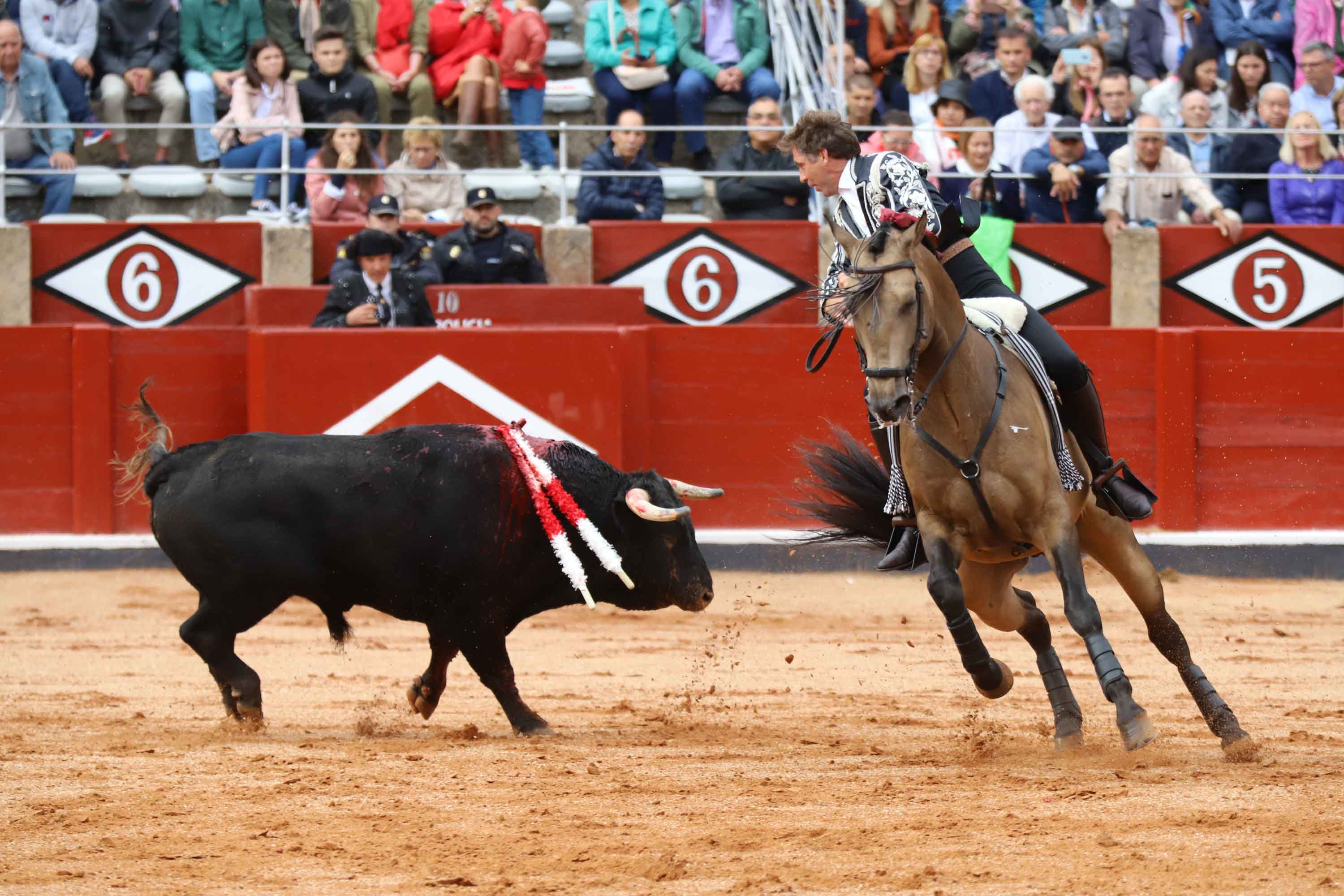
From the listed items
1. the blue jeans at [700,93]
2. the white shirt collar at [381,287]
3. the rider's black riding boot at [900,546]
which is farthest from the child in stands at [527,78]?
the rider's black riding boot at [900,546]

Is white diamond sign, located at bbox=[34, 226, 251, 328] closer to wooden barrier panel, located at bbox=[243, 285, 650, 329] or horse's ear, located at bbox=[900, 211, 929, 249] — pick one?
wooden barrier panel, located at bbox=[243, 285, 650, 329]

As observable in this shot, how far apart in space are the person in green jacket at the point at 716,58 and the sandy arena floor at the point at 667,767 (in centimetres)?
438

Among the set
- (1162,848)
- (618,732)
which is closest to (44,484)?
(618,732)

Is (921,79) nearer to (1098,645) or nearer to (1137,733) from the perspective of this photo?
(1098,645)

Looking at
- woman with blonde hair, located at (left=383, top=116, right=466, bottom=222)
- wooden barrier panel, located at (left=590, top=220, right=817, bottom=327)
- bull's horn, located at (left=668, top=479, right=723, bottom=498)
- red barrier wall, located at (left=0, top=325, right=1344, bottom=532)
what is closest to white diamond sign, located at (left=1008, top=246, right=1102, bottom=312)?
red barrier wall, located at (left=0, top=325, right=1344, bottom=532)

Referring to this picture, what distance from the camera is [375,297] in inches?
396

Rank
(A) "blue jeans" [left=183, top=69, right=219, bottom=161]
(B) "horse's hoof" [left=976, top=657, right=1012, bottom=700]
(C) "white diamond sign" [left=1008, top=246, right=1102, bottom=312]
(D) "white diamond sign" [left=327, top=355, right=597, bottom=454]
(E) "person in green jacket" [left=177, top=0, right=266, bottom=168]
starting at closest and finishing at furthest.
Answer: (B) "horse's hoof" [left=976, top=657, right=1012, bottom=700], (D) "white diamond sign" [left=327, top=355, right=597, bottom=454], (C) "white diamond sign" [left=1008, top=246, right=1102, bottom=312], (A) "blue jeans" [left=183, top=69, right=219, bottom=161], (E) "person in green jacket" [left=177, top=0, right=266, bottom=168]

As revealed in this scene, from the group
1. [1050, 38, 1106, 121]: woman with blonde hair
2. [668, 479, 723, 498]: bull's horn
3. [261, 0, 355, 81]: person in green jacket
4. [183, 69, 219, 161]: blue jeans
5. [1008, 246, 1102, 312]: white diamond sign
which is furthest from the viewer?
[261, 0, 355, 81]: person in green jacket

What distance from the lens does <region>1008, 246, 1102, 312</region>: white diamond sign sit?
11.2 meters

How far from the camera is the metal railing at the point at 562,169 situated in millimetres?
10562

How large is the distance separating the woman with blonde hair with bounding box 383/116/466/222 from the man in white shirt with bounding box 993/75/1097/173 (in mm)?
3526

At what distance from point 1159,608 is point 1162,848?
1859 mm

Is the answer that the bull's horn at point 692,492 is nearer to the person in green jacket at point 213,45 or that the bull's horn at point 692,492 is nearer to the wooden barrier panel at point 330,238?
the wooden barrier panel at point 330,238

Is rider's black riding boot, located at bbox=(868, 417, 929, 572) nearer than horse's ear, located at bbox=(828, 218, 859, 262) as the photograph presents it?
No
